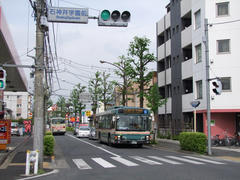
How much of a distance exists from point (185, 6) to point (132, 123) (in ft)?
52.3

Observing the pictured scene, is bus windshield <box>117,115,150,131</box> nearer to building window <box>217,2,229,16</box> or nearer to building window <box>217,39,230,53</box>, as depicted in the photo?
building window <box>217,39,230,53</box>

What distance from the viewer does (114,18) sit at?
1159 centimetres

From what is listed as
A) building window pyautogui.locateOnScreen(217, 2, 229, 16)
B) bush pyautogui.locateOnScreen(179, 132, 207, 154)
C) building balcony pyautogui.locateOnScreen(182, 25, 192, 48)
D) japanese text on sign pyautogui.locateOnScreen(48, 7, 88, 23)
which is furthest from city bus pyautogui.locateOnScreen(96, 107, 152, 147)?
japanese text on sign pyautogui.locateOnScreen(48, 7, 88, 23)

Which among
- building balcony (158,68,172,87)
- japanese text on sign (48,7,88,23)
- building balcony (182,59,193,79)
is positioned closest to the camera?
japanese text on sign (48,7,88,23)

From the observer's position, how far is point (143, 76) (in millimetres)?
35156

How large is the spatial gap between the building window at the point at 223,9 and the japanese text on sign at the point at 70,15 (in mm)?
19881

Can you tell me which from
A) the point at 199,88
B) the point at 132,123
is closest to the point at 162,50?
the point at 199,88

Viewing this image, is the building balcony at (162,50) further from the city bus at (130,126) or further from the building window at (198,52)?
the city bus at (130,126)

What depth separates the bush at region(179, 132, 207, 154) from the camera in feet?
64.6

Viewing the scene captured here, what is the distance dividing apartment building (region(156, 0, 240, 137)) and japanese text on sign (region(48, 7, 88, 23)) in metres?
12.4

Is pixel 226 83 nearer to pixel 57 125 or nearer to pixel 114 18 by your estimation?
pixel 114 18

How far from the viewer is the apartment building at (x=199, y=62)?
27969mm

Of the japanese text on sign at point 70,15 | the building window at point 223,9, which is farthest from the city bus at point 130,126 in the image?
the japanese text on sign at point 70,15

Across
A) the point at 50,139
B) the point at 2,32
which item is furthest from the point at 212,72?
the point at 2,32
